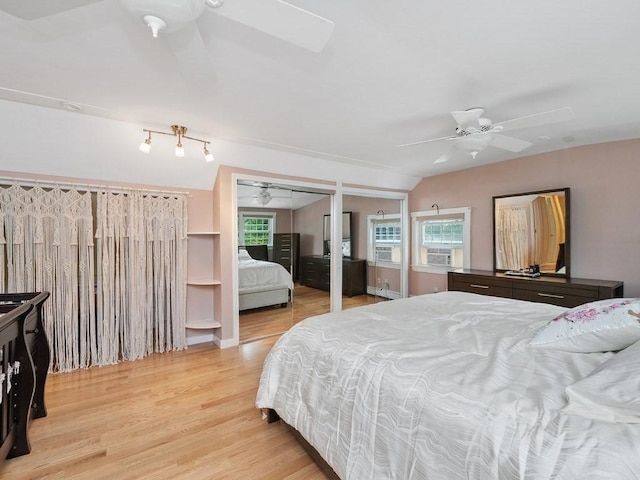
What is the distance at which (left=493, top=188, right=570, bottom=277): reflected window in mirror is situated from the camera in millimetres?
3717

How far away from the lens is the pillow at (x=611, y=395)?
0.89 metres

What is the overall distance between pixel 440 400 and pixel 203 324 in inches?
126

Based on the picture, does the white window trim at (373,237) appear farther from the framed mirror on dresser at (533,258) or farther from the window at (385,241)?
the framed mirror on dresser at (533,258)

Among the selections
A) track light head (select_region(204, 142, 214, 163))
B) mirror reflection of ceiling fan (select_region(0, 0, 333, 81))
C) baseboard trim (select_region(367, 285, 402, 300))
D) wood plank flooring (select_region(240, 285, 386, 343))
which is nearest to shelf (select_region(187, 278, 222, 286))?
wood plank flooring (select_region(240, 285, 386, 343))

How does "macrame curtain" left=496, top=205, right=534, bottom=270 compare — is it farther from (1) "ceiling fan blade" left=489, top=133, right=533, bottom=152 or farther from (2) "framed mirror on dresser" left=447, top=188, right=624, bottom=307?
(1) "ceiling fan blade" left=489, top=133, right=533, bottom=152

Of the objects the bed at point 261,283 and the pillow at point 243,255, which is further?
the bed at point 261,283

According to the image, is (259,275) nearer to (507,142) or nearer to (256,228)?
(256,228)

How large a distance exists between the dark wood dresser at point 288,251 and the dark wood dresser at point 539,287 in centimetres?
223

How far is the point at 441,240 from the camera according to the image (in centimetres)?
515

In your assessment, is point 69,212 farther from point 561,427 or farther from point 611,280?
point 611,280

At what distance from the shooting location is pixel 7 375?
166 centimetres

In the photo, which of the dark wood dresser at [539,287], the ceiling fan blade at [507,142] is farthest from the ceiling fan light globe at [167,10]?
the dark wood dresser at [539,287]

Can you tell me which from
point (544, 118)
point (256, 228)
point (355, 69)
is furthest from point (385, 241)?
point (355, 69)

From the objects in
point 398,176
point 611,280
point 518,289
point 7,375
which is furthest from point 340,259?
point 7,375
